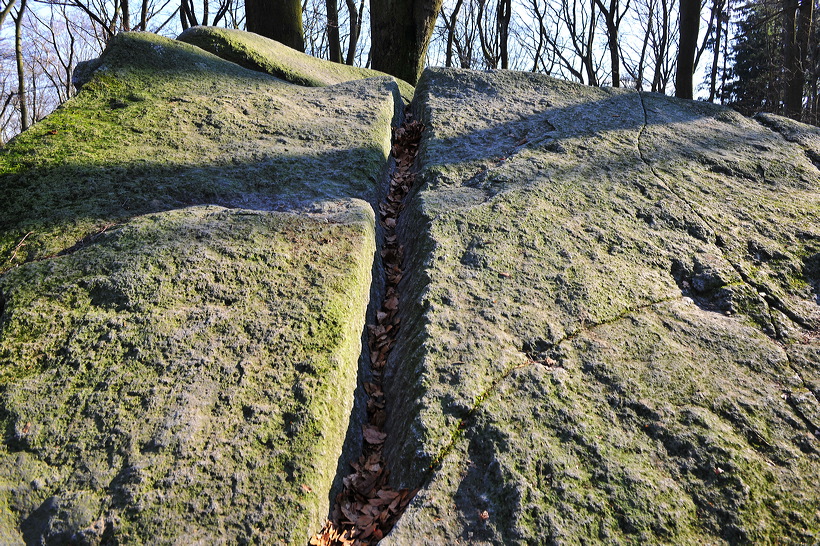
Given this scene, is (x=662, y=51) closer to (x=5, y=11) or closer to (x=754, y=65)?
(x=754, y=65)

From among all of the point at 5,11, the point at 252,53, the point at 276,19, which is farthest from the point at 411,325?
the point at 5,11

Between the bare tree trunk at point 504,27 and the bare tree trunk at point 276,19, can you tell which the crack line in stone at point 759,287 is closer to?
the bare tree trunk at point 276,19

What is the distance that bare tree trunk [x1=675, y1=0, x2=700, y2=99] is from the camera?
8789 millimetres

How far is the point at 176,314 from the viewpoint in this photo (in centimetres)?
251

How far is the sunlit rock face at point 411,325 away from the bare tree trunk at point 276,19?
3567 mm

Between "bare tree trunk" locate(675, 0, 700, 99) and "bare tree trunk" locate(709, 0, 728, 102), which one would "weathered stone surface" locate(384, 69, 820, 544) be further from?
"bare tree trunk" locate(709, 0, 728, 102)

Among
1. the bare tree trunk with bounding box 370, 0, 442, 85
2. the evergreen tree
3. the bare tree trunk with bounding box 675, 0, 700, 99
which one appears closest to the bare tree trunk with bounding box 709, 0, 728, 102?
the evergreen tree

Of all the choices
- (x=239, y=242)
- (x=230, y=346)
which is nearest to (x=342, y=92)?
(x=239, y=242)

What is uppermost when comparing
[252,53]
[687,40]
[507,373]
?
[687,40]

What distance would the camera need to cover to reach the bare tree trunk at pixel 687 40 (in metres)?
8.79

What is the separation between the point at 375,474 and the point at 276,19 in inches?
275

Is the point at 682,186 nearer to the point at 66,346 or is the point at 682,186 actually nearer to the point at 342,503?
the point at 342,503

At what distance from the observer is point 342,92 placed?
478 cm

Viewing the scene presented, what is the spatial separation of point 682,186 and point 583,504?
251 cm
